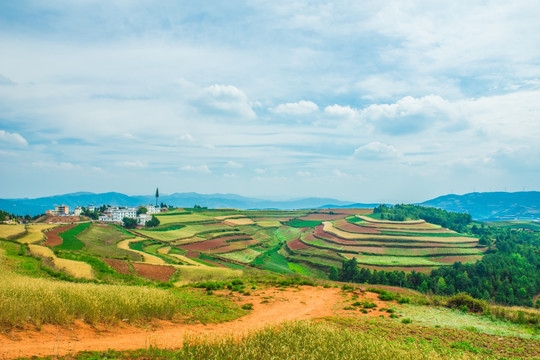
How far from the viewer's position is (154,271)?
124ft

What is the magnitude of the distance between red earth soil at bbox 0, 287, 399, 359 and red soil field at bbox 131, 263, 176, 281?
17.0 metres

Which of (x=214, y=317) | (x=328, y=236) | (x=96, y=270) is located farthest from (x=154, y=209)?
(x=214, y=317)

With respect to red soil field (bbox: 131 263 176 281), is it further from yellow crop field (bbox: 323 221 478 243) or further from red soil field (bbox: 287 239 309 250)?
yellow crop field (bbox: 323 221 478 243)

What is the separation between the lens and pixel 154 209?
184m

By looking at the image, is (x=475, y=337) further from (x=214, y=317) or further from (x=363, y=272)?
(x=363, y=272)

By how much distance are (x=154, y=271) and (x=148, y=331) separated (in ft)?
89.0

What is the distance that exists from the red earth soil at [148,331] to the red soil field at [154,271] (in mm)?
17046

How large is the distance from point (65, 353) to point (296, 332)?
270 inches

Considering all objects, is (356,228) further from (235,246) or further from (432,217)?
(432,217)

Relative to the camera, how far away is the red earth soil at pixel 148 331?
929cm

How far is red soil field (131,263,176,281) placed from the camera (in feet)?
115

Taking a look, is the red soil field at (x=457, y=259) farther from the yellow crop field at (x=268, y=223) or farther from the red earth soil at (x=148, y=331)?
the yellow crop field at (x=268, y=223)

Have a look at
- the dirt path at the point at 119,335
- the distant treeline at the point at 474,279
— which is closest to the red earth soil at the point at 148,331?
the dirt path at the point at 119,335

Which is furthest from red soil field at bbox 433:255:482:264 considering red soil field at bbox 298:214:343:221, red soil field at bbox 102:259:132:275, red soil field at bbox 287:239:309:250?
red soil field at bbox 102:259:132:275
